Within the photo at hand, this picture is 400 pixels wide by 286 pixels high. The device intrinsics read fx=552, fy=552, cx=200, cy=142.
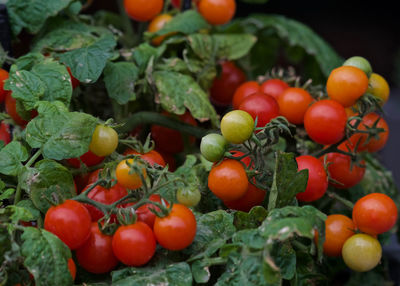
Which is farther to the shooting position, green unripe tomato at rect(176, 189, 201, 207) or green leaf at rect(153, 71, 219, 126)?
green leaf at rect(153, 71, 219, 126)

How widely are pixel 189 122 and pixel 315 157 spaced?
11.6 inches

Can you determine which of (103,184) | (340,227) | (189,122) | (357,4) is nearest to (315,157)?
(340,227)

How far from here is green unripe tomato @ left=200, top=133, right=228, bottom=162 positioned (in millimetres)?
887

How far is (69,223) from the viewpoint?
31.2 inches

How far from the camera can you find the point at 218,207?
1.03 metres

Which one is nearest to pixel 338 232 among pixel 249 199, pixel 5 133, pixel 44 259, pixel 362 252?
pixel 362 252

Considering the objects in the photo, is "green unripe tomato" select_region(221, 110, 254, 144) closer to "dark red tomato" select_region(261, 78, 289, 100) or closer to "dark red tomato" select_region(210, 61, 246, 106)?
"dark red tomato" select_region(261, 78, 289, 100)

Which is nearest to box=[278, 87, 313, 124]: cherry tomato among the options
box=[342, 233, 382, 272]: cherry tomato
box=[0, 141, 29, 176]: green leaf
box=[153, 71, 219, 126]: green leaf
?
box=[153, 71, 219, 126]: green leaf

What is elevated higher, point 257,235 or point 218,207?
point 257,235

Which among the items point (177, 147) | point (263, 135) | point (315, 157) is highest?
point (263, 135)

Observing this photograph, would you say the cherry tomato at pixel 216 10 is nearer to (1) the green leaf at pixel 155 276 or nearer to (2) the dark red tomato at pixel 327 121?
(2) the dark red tomato at pixel 327 121

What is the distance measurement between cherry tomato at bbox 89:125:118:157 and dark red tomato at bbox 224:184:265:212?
23 cm

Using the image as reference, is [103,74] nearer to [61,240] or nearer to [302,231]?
[61,240]

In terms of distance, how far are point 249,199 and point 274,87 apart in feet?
0.98
